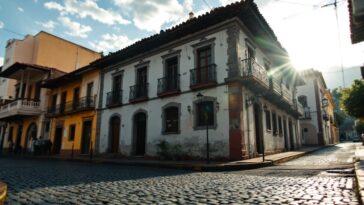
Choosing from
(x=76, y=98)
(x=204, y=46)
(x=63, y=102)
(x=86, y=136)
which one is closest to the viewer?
(x=204, y=46)

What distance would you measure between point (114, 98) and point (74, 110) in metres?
4.31

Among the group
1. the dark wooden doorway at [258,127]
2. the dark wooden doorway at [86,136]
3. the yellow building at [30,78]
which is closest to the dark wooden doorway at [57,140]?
the yellow building at [30,78]

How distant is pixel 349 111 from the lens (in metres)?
18.3

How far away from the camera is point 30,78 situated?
24.7 metres

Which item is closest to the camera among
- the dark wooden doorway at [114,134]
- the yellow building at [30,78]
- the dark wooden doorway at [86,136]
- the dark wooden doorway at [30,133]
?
the dark wooden doorway at [114,134]

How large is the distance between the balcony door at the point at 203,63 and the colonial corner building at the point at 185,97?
53 mm

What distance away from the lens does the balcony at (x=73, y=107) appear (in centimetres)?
1836

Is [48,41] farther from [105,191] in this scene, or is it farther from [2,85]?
[105,191]

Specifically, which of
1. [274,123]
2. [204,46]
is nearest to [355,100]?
[274,123]

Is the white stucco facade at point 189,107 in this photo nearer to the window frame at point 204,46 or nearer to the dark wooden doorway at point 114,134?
the window frame at point 204,46

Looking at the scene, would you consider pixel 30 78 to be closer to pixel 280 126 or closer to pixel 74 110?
pixel 74 110

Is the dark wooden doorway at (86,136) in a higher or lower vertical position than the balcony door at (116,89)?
lower

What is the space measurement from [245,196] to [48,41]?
2850cm

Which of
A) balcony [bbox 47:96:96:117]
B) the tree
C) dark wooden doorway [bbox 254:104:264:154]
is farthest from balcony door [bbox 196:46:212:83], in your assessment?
the tree
